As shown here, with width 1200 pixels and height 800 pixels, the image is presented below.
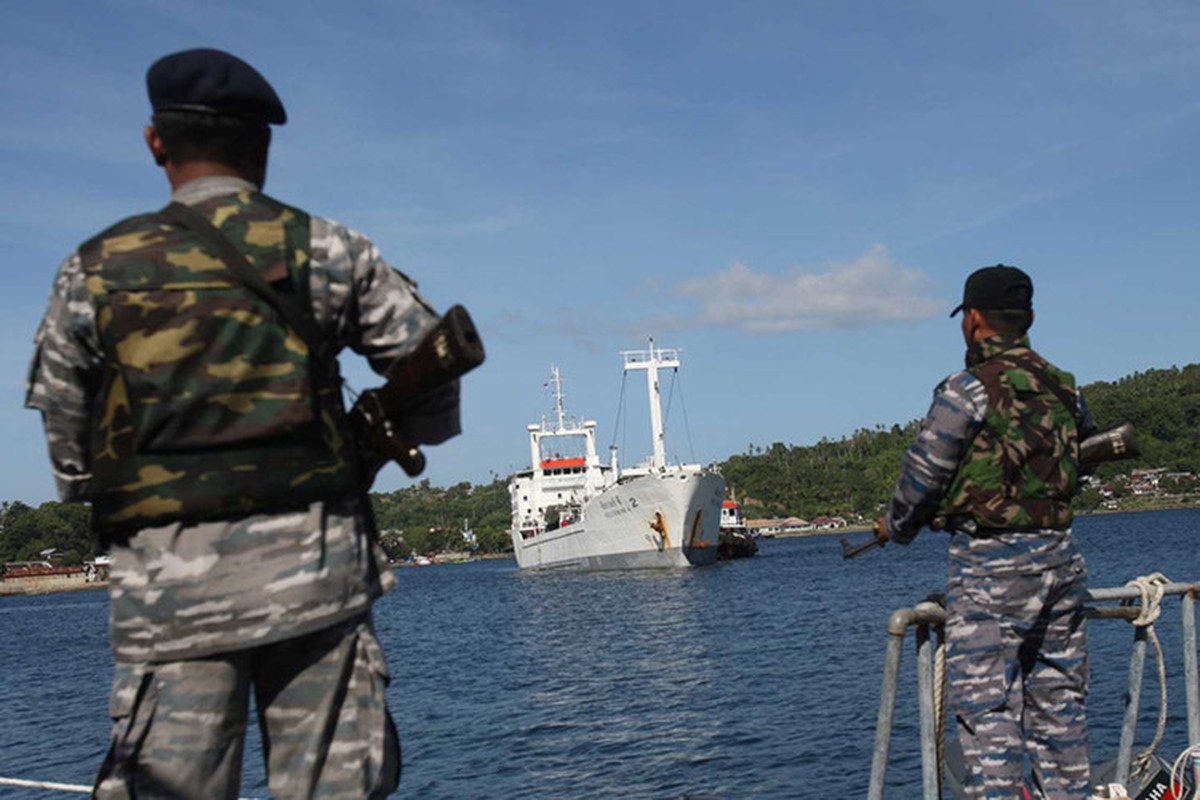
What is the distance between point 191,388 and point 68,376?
304 millimetres

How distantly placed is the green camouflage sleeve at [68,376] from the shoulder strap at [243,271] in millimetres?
214

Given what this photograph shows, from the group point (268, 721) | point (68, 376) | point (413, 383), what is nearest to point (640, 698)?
point (268, 721)

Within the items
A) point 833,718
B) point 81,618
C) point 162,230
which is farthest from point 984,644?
point 81,618

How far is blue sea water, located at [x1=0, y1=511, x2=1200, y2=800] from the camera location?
14.1 meters

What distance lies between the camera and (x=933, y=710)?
12.1 feet

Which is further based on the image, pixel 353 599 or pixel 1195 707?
pixel 1195 707

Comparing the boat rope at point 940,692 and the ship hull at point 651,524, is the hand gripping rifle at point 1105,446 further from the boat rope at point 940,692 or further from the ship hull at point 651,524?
the ship hull at point 651,524

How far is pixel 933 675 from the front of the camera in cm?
380

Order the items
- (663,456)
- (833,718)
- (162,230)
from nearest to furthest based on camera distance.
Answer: (162,230) < (833,718) < (663,456)

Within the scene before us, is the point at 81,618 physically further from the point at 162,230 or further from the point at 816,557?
the point at 162,230

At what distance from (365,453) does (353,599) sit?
1.06 feet

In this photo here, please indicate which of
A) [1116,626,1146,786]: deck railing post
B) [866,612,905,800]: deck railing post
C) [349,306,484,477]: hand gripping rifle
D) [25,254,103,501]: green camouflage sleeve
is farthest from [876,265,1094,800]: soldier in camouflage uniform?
[25,254,103,501]: green camouflage sleeve

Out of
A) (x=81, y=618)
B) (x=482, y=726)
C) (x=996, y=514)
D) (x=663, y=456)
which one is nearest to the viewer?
(x=996, y=514)

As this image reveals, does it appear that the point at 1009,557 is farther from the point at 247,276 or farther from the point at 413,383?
the point at 247,276
